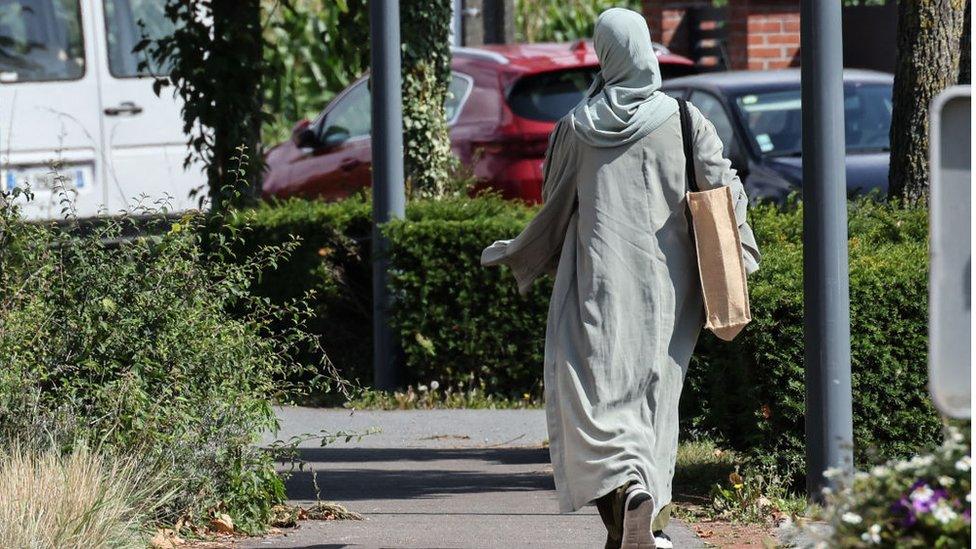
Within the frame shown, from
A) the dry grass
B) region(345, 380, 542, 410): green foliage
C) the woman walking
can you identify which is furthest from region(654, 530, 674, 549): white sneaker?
region(345, 380, 542, 410): green foliage

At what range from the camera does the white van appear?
476 inches

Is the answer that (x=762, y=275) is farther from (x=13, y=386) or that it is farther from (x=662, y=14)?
(x=662, y=14)

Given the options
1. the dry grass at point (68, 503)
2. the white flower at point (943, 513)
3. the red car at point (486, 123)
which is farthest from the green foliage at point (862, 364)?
the red car at point (486, 123)

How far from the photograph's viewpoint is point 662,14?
17.4 m

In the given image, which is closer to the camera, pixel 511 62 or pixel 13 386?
pixel 13 386

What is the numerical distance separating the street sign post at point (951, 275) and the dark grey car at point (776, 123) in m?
6.99

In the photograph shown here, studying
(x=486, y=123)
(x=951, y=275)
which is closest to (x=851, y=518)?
(x=951, y=275)

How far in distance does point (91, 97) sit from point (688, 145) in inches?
322

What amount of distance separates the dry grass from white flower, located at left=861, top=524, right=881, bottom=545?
2.60 metres

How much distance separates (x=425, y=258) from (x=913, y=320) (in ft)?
10.9

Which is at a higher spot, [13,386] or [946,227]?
[946,227]

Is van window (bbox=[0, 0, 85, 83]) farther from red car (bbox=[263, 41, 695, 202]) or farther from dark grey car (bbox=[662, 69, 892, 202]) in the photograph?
dark grey car (bbox=[662, 69, 892, 202])

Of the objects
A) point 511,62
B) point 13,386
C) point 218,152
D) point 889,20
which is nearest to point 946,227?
point 13,386

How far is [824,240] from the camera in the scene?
17.2ft
